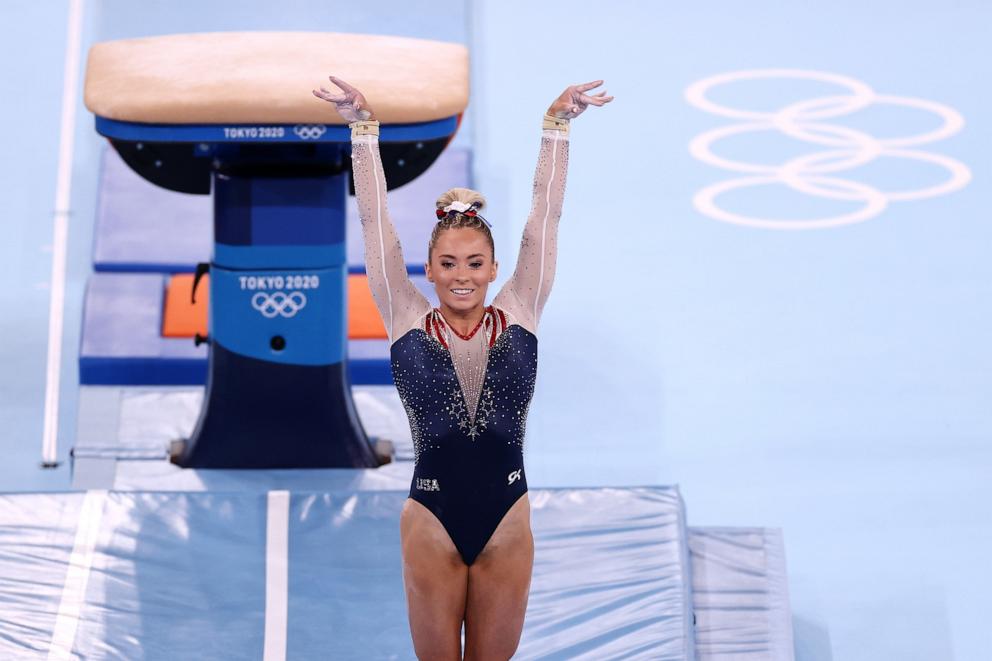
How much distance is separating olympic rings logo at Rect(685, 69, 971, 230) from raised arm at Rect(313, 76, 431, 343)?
4.48m

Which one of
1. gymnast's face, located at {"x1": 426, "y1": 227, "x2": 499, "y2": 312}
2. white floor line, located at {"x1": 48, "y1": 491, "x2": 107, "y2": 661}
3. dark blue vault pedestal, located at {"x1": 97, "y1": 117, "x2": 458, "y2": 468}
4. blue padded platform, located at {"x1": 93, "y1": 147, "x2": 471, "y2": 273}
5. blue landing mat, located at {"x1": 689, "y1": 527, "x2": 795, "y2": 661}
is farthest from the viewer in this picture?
blue padded platform, located at {"x1": 93, "y1": 147, "x2": 471, "y2": 273}

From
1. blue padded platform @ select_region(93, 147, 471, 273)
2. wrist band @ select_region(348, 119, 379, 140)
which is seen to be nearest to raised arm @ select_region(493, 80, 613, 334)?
wrist band @ select_region(348, 119, 379, 140)

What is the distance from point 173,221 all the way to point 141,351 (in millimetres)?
943

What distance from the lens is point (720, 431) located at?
6.45 metres

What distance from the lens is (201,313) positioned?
20.7 ft

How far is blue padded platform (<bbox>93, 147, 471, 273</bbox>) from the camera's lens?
21.6 ft

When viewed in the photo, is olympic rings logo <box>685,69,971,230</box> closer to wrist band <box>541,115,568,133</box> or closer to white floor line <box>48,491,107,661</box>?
white floor line <box>48,491,107,661</box>

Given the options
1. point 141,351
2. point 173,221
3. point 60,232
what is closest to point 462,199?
point 141,351

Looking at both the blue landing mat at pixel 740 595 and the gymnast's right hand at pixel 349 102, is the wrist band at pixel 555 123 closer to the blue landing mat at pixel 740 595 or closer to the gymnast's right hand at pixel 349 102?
the gymnast's right hand at pixel 349 102

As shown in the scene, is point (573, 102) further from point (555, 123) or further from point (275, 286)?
point (275, 286)

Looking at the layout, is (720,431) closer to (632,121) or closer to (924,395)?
(924,395)

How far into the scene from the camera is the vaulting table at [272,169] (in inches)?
200

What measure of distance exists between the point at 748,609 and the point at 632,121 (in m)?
4.39

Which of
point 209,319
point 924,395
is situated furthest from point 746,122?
point 209,319
